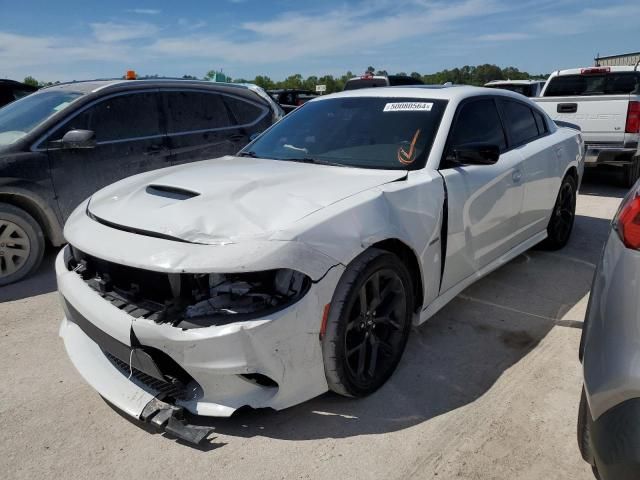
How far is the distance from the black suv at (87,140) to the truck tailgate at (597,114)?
15.1 ft

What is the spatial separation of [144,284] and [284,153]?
1515 millimetres

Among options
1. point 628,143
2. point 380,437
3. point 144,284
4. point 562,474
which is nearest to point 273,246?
point 144,284

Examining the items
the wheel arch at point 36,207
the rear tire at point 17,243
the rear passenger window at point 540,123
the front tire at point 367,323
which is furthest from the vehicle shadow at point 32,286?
the rear passenger window at point 540,123

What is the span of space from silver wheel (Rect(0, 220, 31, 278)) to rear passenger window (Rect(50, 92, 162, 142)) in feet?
2.94

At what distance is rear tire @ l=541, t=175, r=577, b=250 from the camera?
4840 mm

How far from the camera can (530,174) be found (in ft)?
13.2

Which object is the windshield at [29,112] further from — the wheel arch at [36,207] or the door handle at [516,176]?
the door handle at [516,176]

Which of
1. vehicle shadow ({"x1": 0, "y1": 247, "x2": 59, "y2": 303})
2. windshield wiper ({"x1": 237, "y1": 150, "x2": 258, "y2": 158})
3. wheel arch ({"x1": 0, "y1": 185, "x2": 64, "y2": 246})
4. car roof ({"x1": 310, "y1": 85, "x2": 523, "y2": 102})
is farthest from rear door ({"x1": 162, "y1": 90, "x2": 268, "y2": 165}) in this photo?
car roof ({"x1": 310, "y1": 85, "x2": 523, "y2": 102})

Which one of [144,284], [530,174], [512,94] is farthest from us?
[512,94]

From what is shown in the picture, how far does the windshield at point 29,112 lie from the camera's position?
462cm

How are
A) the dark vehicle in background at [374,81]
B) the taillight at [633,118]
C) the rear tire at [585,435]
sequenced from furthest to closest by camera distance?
the dark vehicle in background at [374,81]
the taillight at [633,118]
the rear tire at [585,435]

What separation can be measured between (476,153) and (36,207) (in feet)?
12.1

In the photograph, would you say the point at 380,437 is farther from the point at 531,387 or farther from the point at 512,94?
the point at 512,94

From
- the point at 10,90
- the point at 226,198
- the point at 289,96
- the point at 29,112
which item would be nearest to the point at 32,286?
the point at 29,112
